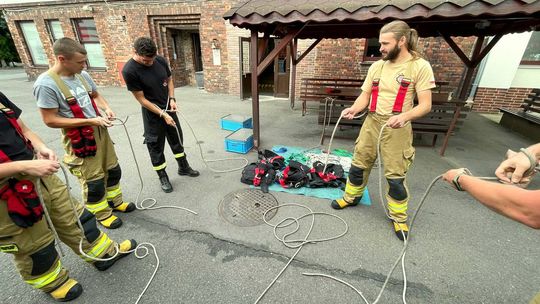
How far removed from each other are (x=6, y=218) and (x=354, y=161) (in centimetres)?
288

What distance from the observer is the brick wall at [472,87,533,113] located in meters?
7.10

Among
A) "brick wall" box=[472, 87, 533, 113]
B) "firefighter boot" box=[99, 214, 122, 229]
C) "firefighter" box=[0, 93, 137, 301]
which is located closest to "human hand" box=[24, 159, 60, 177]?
"firefighter" box=[0, 93, 137, 301]

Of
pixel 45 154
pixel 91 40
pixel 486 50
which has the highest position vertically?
pixel 91 40

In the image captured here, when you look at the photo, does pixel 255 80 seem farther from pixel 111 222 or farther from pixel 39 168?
pixel 39 168

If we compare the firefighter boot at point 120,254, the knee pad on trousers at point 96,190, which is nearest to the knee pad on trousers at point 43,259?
the firefighter boot at point 120,254

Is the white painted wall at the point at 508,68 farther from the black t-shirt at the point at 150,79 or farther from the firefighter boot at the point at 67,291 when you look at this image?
the firefighter boot at the point at 67,291

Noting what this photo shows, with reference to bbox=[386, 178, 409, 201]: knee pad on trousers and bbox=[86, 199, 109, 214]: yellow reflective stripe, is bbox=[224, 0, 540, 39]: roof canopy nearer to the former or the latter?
bbox=[386, 178, 409, 201]: knee pad on trousers

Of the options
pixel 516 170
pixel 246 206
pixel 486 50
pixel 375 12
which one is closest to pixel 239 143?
pixel 246 206

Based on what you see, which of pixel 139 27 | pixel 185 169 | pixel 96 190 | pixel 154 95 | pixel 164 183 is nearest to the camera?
pixel 96 190

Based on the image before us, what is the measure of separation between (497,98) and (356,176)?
7.74 meters

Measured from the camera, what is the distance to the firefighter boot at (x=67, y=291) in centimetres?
182

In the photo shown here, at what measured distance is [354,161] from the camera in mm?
2715

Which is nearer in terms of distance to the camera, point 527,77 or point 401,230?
point 401,230

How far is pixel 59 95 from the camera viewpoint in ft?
6.57
